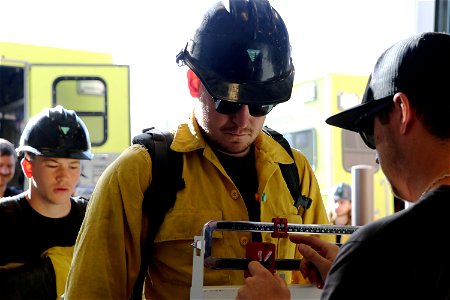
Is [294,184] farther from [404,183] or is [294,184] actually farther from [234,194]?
[404,183]

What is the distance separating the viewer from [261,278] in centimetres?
147

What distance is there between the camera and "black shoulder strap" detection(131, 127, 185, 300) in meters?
1.81

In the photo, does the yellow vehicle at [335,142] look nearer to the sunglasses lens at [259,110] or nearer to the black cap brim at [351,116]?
the sunglasses lens at [259,110]

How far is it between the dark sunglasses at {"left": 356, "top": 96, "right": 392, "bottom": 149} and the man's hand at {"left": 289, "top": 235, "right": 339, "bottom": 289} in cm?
32

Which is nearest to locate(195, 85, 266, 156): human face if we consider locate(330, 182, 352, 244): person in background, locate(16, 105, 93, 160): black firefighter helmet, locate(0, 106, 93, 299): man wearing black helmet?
locate(0, 106, 93, 299): man wearing black helmet

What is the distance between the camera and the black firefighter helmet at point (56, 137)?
3408 mm

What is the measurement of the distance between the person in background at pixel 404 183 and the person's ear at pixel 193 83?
570 mm

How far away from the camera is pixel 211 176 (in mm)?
1938

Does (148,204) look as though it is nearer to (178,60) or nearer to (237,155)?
(237,155)

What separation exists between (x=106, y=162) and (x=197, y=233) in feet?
11.2

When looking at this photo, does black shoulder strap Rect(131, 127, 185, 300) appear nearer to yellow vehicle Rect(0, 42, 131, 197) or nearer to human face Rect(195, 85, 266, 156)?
human face Rect(195, 85, 266, 156)

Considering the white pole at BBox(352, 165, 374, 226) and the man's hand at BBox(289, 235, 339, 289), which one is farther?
the white pole at BBox(352, 165, 374, 226)

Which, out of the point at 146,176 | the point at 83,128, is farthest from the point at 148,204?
the point at 83,128

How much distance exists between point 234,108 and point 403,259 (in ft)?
2.78
